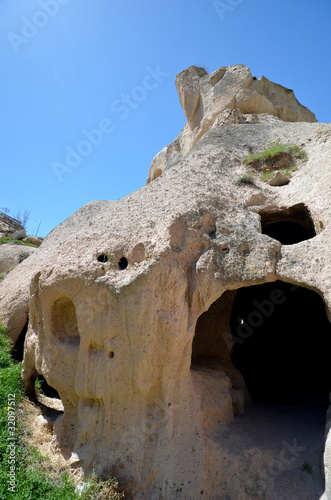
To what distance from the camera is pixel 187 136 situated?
11.3 meters

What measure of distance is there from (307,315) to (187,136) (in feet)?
23.1

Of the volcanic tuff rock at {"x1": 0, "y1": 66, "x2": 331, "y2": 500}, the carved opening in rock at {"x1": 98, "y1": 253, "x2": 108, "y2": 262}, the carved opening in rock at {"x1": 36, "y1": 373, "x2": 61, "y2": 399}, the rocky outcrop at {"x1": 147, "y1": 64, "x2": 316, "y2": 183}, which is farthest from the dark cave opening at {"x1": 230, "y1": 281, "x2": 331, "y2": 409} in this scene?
the rocky outcrop at {"x1": 147, "y1": 64, "x2": 316, "y2": 183}

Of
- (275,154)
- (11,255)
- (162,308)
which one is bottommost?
(162,308)

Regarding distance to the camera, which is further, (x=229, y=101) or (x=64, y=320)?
(x=229, y=101)

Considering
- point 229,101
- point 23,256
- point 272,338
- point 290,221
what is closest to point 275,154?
point 290,221

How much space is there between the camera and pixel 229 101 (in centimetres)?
945

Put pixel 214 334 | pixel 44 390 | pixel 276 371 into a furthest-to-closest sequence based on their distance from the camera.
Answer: pixel 276 371 → pixel 44 390 → pixel 214 334

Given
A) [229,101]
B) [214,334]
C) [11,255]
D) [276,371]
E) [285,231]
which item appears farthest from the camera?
[11,255]

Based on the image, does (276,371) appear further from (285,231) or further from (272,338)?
(285,231)

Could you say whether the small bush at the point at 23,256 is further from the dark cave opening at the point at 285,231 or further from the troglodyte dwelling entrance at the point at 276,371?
the dark cave opening at the point at 285,231

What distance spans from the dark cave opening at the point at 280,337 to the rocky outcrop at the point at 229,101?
13.9 feet

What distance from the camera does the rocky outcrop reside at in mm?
9047

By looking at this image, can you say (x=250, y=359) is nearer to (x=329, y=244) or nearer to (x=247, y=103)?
(x=329, y=244)

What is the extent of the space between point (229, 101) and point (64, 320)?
7.65 m
